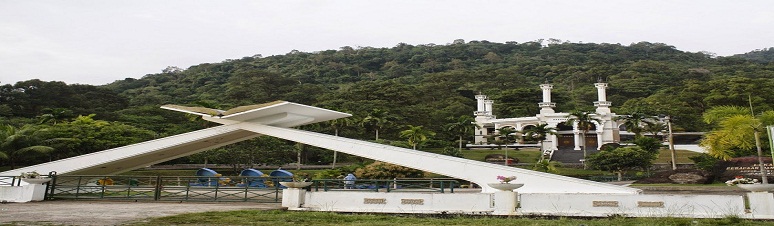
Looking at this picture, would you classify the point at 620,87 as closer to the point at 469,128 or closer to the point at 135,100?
the point at 469,128

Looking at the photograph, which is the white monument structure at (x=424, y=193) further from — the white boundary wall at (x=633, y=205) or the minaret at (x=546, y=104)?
the minaret at (x=546, y=104)

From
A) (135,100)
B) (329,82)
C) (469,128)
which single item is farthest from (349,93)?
(329,82)

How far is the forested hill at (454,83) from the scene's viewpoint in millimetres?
57219

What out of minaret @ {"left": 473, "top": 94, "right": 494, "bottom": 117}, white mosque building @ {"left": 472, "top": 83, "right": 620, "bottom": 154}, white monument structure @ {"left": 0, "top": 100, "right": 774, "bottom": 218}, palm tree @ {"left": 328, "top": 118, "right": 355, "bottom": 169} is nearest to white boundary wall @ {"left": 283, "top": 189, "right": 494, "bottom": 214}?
white monument structure @ {"left": 0, "top": 100, "right": 774, "bottom": 218}

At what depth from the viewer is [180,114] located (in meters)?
54.1

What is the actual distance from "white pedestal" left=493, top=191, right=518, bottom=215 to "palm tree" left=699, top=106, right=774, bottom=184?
340 inches

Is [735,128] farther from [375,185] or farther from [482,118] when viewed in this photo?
[482,118]

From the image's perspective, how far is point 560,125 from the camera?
6112 centimetres

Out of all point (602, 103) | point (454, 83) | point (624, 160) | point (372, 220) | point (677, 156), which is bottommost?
point (372, 220)

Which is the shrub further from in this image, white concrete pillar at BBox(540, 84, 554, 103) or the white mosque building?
white concrete pillar at BBox(540, 84, 554, 103)

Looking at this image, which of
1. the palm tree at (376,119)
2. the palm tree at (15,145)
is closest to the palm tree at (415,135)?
the palm tree at (376,119)

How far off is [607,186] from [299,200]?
801 cm

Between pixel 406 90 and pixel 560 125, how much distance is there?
1866 cm

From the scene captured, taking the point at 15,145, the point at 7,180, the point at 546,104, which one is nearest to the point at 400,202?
the point at 7,180
